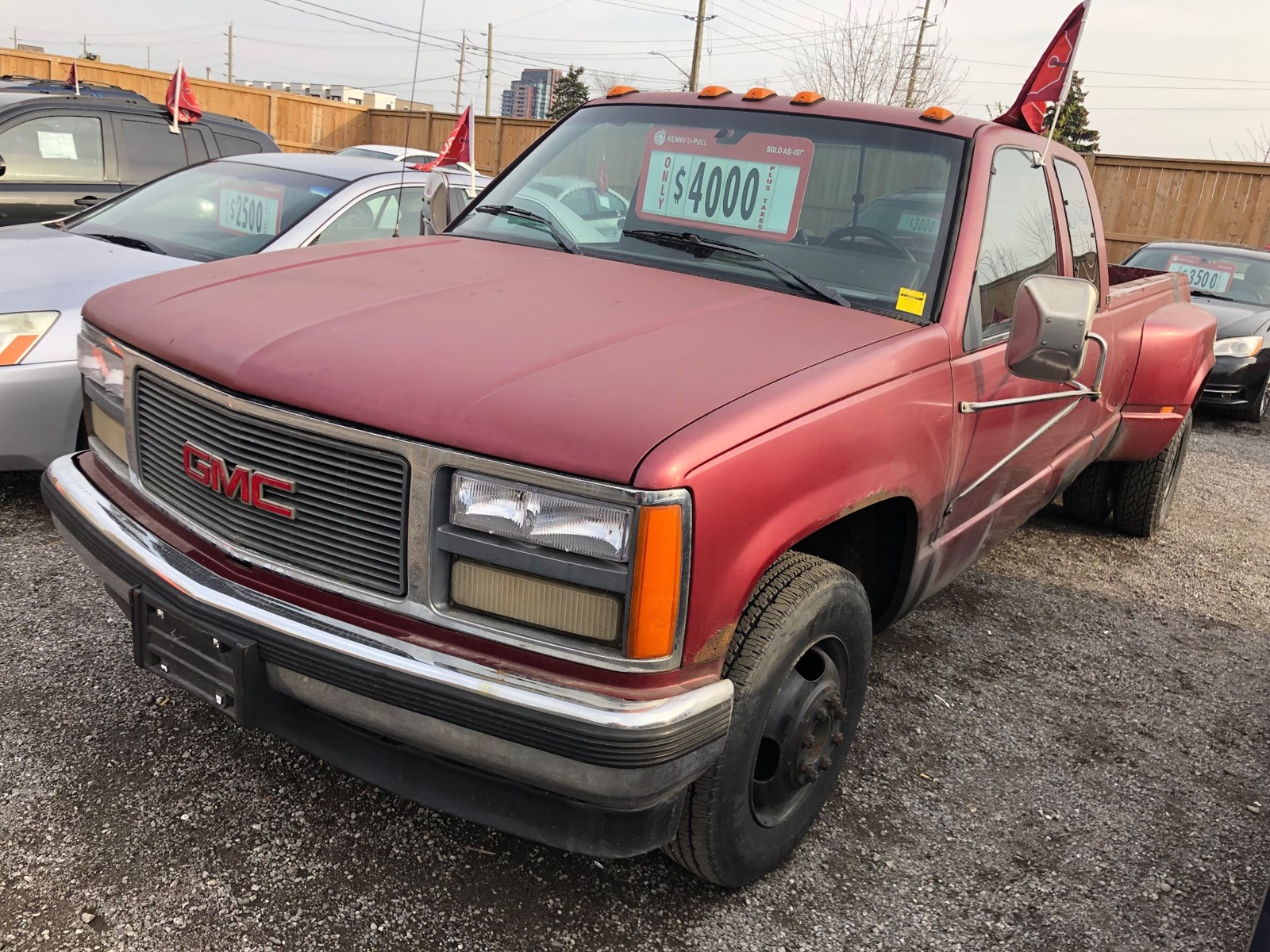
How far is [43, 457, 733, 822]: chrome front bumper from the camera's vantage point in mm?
1830

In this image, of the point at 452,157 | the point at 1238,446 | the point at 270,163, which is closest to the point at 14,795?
the point at 270,163

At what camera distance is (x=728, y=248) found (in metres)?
2.93

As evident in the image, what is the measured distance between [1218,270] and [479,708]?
10.3 metres

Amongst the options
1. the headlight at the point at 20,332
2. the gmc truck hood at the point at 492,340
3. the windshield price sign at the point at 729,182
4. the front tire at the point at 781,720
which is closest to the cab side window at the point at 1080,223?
the windshield price sign at the point at 729,182

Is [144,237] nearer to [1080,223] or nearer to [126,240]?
[126,240]

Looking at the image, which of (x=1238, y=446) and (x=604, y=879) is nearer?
(x=604, y=879)

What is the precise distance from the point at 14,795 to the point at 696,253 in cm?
226

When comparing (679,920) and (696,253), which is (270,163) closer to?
(696,253)

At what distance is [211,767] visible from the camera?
270 cm

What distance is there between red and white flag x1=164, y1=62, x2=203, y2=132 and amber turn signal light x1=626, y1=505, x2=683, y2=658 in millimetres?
6601

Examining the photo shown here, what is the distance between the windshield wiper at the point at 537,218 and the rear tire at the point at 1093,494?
3.46m

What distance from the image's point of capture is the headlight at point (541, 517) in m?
1.81

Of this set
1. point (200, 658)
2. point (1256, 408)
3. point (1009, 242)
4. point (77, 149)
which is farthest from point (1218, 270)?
point (200, 658)

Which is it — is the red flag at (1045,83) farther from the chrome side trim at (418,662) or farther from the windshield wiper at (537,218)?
the chrome side trim at (418,662)
